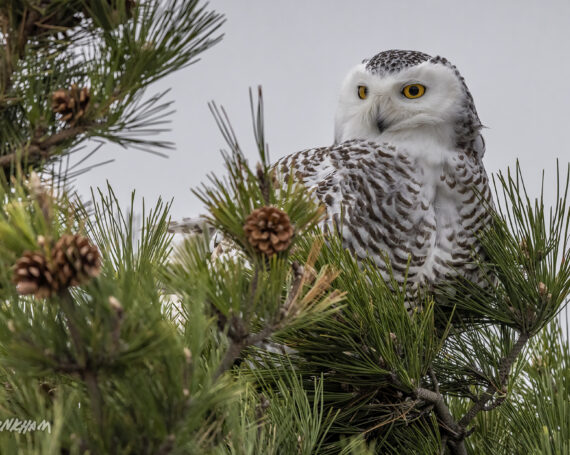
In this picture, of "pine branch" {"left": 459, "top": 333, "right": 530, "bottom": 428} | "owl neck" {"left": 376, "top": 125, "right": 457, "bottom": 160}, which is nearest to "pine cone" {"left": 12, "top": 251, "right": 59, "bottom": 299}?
"pine branch" {"left": 459, "top": 333, "right": 530, "bottom": 428}

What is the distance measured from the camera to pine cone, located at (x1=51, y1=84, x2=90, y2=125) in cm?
72

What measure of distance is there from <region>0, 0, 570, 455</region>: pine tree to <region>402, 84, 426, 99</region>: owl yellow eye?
449 millimetres

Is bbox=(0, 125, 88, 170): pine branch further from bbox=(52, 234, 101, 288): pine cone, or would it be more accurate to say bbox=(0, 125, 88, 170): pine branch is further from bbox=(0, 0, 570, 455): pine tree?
bbox=(52, 234, 101, 288): pine cone

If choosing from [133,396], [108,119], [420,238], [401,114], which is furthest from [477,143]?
[133,396]

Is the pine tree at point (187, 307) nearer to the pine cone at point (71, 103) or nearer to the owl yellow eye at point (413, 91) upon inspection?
the pine cone at point (71, 103)

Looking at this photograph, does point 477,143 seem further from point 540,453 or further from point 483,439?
point 540,453

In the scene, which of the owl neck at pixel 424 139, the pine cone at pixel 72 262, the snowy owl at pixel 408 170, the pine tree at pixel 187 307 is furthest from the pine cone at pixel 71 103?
the owl neck at pixel 424 139

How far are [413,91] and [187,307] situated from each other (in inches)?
43.3

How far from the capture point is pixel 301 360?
1054 millimetres

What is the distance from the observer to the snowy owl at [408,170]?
143 cm

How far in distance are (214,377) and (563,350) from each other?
2.71ft

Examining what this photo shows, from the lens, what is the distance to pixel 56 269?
53cm

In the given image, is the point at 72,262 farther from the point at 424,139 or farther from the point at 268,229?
the point at 424,139

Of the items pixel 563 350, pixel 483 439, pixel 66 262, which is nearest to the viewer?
pixel 66 262
